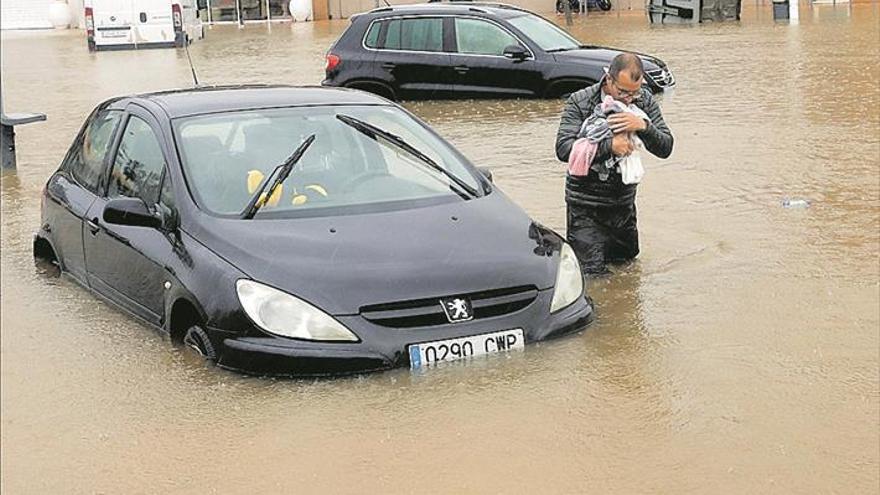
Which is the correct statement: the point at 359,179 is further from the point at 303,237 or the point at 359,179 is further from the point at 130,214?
the point at 130,214

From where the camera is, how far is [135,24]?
32.8 metres

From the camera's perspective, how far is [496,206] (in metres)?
6.82

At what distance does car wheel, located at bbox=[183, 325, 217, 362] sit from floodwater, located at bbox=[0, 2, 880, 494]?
0.21 ft

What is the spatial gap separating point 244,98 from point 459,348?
228cm

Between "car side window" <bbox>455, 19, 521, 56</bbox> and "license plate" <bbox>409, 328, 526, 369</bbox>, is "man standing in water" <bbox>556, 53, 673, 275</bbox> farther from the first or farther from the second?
"car side window" <bbox>455, 19, 521, 56</bbox>

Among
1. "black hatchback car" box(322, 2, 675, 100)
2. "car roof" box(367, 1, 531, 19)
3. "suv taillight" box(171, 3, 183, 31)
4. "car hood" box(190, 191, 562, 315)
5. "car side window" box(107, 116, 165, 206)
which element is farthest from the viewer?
"suv taillight" box(171, 3, 183, 31)

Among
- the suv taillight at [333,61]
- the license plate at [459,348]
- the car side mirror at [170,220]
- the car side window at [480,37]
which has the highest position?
the car side window at [480,37]

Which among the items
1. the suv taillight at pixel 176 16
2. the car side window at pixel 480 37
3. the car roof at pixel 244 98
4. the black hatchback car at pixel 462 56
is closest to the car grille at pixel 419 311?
the car roof at pixel 244 98

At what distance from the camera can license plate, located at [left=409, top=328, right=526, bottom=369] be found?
577cm

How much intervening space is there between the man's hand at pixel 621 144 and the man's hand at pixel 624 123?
37mm

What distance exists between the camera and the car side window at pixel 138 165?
22.5 ft

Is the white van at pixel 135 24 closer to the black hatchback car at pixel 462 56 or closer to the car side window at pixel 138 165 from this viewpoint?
the black hatchback car at pixel 462 56

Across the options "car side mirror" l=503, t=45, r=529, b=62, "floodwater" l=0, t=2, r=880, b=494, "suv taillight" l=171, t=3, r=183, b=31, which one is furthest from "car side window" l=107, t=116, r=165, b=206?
"suv taillight" l=171, t=3, r=183, b=31

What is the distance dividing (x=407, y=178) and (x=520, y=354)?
1.38 m
